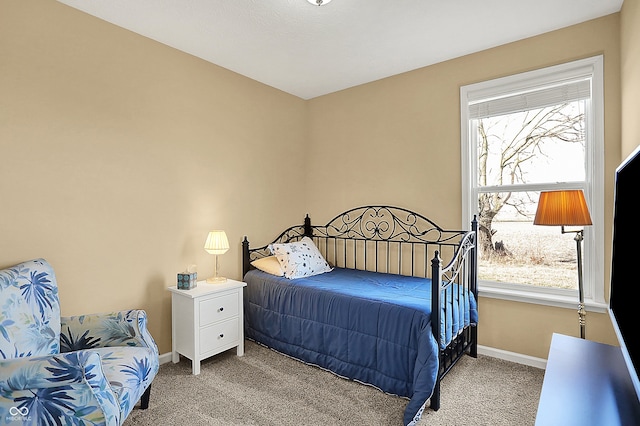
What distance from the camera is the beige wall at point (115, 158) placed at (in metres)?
2.08

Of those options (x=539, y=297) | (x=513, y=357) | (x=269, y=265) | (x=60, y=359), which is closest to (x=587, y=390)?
(x=539, y=297)

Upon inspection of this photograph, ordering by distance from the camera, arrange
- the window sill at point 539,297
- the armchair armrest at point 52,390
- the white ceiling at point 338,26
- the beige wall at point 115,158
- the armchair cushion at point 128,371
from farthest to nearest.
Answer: the window sill at point 539,297 < the white ceiling at point 338,26 < the beige wall at point 115,158 < the armchair cushion at point 128,371 < the armchair armrest at point 52,390

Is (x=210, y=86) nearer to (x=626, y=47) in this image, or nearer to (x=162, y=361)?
(x=162, y=361)

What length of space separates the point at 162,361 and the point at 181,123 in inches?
75.4

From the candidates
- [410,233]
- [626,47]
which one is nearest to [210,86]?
[410,233]

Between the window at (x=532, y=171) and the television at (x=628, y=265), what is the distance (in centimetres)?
108

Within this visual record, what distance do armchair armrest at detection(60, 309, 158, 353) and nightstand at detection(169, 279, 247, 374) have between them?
22.1 inches

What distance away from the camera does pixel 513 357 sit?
272 cm

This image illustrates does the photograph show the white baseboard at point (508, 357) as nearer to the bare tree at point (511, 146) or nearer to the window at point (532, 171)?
the window at point (532, 171)

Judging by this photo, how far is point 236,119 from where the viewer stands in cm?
330

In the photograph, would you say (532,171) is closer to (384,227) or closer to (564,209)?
(564,209)

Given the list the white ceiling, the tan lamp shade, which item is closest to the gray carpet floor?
the tan lamp shade

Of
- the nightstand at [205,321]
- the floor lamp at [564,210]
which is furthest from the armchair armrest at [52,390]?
the floor lamp at [564,210]

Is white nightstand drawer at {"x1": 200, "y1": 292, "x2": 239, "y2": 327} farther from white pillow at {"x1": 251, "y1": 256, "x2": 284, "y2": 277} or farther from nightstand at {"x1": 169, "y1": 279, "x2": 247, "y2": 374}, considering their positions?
white pillow at {"x1": 251, "y1": 256, "x2": 284, "y2": 277}
